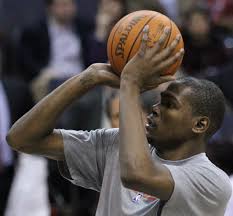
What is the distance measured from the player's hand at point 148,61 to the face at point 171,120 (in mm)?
214

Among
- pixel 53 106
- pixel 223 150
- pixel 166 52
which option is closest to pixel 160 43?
pixel 166 52

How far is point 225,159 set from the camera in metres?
6.73

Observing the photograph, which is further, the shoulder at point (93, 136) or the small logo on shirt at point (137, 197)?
the shoulder at point (93, 136)

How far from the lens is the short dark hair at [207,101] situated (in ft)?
12.9

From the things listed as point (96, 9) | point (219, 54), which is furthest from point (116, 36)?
point (96, 9)

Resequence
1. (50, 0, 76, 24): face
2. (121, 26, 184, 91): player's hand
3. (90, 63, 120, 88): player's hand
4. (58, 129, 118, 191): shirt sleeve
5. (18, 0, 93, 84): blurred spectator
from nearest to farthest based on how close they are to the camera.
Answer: (121, 26, 184, 91): player's hand → (90, 63, 120, 88): player's hand → (58, 129, 118, 191): shirt sleeve → (18, 0, 93, 84): blurred spectator → (50, 0, 76, 24): face

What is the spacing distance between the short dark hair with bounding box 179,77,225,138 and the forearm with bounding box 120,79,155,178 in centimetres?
34

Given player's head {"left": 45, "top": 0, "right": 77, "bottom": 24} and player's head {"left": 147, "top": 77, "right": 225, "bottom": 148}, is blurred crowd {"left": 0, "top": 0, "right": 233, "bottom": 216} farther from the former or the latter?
player's head {"left": 147, "top": 77, "right": 225, "bottom": 148}

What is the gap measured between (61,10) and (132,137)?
17.7 feet

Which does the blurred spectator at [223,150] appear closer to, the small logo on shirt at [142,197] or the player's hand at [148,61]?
the small logo on shirt at [142,197]

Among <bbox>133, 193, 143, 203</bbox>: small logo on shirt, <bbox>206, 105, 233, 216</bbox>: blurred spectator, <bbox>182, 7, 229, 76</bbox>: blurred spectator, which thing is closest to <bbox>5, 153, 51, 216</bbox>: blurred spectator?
<bbox>206, 105, 233, 216</bbox>: blurred spectator

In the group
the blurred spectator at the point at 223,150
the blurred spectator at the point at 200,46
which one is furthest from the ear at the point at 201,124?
the blurred spectator at the point at 200,46

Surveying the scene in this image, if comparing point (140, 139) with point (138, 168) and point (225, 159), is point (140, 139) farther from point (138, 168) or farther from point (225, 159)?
point (225, 159)

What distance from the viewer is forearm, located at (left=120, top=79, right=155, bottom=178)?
142 inches
